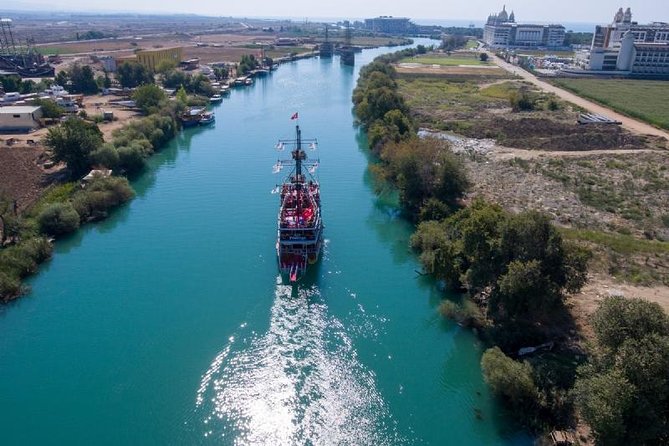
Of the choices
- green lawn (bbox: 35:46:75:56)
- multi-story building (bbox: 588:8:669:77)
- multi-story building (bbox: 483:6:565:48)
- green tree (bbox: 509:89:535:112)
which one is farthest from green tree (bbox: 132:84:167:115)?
multi-story building (bbox: 483:6:565:48)

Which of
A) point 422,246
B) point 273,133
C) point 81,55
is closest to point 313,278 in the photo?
point 422,246

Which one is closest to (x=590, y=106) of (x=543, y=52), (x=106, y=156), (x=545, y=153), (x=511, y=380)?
(x=545, y=153)

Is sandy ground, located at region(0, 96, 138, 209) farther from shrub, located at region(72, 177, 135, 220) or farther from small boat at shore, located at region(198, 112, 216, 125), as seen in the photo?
small boat at shore, located at region(198, 112, 216, 125)

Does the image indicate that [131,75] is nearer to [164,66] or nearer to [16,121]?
[164,66]

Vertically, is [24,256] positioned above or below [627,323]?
below

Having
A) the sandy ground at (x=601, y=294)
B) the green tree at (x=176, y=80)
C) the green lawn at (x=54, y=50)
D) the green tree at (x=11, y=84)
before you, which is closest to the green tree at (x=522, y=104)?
the sandy ground at (x=601, y=294)
